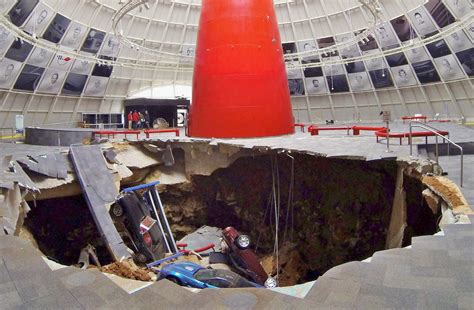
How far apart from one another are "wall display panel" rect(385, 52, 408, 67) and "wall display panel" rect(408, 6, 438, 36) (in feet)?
7.96

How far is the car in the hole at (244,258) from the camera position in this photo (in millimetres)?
10255

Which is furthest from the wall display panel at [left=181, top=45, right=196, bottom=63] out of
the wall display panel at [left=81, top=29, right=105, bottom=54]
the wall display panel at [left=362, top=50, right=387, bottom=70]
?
the wall display panel at [left=362, top=50, right=387, bottom=70]

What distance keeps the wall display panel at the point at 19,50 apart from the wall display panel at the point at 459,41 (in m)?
26.0

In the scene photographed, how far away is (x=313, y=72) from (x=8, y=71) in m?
22.0

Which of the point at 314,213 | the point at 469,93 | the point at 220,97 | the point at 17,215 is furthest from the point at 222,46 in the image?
the point at 469,93

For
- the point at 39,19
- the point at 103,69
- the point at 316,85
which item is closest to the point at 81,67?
the point at 103,69

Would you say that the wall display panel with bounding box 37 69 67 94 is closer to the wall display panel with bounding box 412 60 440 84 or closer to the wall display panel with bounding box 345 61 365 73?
the wall display panel with bounding box 345 61 365 73

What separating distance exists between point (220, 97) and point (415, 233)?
348 inches

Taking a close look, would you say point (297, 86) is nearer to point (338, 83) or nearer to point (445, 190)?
point (338, 83)

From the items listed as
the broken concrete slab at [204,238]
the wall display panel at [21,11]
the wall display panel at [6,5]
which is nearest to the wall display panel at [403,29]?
the broken concrete slab at [204,238]

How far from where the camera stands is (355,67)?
94.8 ft

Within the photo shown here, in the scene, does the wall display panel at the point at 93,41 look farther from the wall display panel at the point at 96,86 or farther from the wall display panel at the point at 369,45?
the wall display panel at the point at 369,45

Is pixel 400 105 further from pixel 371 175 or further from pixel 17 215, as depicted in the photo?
pixel 17 215

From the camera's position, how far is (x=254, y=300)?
3027 mm
